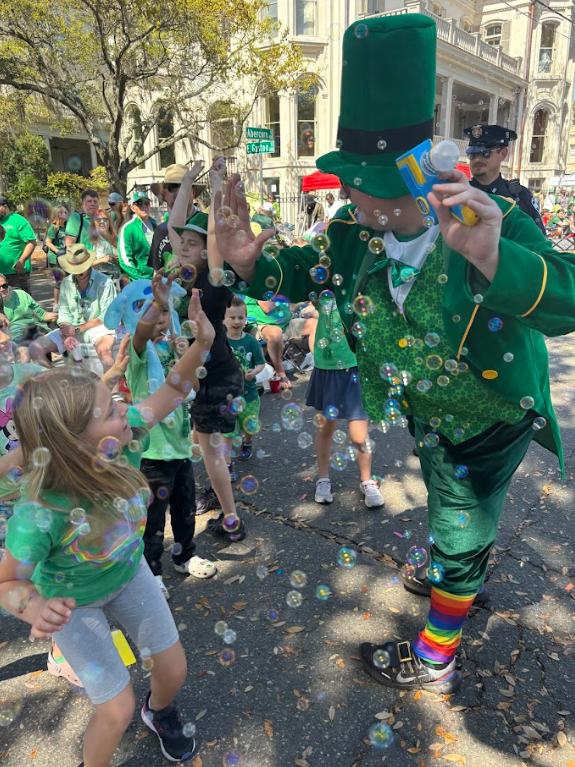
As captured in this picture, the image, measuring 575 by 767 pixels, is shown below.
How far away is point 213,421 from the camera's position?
3199 mm

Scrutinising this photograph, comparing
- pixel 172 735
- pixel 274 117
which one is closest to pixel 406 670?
pixel 172 735

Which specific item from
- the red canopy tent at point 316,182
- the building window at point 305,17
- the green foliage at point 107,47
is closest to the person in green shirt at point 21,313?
Answer: the green foliage at point 107,47

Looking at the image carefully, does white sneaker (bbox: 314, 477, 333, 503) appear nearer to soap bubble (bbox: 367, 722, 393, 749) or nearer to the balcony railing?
soap bubble (bbox: 367, 722, 393, 749)

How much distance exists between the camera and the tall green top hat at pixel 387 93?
1.70 m

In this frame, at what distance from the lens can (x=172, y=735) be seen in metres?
1.98

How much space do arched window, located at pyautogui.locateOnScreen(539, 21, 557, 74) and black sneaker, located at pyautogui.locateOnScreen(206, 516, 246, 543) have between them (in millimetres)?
36754

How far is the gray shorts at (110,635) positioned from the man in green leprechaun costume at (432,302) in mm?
1013

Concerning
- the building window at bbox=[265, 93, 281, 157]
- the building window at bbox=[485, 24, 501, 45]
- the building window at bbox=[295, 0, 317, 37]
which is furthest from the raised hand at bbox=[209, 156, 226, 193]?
the building window at bbox=[485, 24, 501, 45]

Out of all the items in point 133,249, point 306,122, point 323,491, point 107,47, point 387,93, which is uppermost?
point 107,47

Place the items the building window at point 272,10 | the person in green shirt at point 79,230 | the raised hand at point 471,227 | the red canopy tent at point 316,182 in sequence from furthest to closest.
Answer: the building window at point 272,10 < the red canopy tent at point 316,182 < the person in green shirt at point 79,230 < the raised hand at point 471,227

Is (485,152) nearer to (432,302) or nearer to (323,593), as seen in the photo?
(432,302)

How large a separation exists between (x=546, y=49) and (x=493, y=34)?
11.1ft

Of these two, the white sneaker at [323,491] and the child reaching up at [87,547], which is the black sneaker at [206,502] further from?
the child reaching up at [87,547]

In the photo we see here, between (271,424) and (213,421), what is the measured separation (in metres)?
1.98
